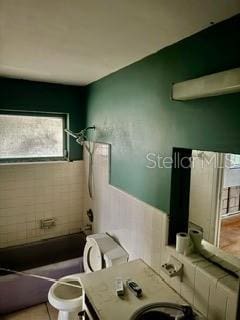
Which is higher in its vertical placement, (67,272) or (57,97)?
(57,97)

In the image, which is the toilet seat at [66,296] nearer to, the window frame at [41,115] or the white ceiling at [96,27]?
the window frame at [41,115]

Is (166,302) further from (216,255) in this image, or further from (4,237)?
(4,237)

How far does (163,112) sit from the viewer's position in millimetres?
1714

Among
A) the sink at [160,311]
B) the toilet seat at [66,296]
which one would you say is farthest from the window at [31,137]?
the sink at [160,311]

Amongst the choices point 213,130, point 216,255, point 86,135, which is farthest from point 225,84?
point 86,135

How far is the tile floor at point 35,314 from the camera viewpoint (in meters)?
2.32

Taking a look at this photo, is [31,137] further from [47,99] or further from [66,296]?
[66,296]

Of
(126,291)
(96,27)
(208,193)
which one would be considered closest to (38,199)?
(126,291)

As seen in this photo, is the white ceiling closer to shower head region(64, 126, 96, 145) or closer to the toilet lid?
shower head region(64, 126, 96, 145)

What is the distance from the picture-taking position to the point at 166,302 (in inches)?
57.8

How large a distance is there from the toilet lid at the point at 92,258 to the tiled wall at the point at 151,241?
0.79ft

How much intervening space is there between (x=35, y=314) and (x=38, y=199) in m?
1.32

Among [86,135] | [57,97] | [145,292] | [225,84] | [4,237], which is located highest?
[57,97]

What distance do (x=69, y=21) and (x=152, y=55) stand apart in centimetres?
72
